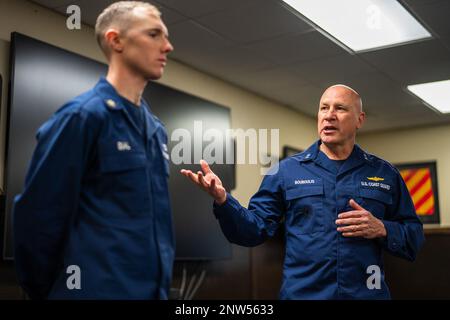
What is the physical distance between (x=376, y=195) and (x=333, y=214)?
19cm

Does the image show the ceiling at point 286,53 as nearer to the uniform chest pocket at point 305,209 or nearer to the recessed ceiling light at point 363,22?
the recessed ceiling light at point 363,22

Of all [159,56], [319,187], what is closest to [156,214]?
[159,56]

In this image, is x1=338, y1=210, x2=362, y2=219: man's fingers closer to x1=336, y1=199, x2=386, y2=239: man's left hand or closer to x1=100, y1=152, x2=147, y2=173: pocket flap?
x1=336, y1=199, x2=386, y2=239: man's left hand

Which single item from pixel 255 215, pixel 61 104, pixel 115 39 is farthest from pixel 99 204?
pixel 61 104

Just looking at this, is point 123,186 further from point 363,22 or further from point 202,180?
point 363,22

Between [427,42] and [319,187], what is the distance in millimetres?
2667

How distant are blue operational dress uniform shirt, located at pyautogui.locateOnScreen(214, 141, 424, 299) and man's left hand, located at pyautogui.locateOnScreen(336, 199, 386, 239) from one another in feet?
0.14

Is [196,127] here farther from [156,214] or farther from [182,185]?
[156,214]

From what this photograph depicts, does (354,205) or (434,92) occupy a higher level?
(434,92)

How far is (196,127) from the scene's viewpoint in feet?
14.4

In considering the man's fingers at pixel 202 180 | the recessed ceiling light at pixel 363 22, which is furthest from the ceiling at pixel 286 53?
the man's fingers at pixel 202 180

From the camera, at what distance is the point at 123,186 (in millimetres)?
1211

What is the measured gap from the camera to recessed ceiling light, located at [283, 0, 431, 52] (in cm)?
355

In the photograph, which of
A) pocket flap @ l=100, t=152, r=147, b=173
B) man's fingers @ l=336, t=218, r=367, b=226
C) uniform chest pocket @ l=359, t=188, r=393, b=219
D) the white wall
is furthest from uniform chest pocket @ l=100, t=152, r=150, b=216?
the white wall
